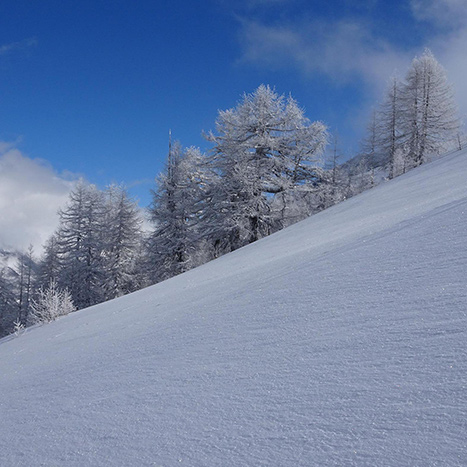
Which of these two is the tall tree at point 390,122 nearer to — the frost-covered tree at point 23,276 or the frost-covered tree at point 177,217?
the frost-covered tree at point 177,217

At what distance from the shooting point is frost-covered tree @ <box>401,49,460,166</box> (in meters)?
20.8

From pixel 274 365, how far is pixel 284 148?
1511 cm

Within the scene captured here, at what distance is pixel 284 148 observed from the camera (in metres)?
15.9

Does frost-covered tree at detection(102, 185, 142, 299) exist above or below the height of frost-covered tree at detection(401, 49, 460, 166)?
below

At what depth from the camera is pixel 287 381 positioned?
1.66m

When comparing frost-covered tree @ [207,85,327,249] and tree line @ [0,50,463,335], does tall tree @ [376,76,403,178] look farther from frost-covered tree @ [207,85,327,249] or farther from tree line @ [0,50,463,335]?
frost-covered tree @ [207,85,327,249]

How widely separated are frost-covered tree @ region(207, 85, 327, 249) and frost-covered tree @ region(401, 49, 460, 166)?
30.9ft

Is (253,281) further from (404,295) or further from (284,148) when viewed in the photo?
(284,148)

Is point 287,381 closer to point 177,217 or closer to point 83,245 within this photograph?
point 177,217

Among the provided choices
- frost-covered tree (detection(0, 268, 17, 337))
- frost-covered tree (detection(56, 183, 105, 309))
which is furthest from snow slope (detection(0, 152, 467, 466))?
frost-covered tree (detection(0, 268, 17, 337))

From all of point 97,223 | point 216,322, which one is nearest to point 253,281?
point 216,322

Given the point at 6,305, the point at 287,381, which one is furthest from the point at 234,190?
the point at 6,305

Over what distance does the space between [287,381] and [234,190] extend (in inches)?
559

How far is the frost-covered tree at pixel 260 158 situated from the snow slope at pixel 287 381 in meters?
12.2
